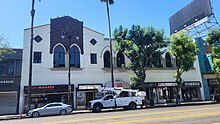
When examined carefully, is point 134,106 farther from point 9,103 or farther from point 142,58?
point 9,103

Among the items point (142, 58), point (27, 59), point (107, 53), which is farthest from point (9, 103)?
point (142, 58)

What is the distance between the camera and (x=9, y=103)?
23688 millimetres

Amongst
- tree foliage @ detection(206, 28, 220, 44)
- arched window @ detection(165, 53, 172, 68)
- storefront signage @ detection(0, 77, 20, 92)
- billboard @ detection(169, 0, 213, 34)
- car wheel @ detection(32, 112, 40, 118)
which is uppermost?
billboard @ detection(169, 0, 213, 34)

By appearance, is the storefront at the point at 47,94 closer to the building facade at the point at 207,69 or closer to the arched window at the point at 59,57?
the arched window at the point at 59,57

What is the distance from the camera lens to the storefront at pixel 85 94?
25.2 metres

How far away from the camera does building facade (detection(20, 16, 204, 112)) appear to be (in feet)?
80.0

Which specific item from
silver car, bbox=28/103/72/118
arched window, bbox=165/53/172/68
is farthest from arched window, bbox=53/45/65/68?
arched window, bbox=165/53/172/68

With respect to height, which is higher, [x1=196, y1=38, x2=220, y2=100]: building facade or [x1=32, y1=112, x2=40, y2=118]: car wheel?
[x1=196, y1=38, x2=220, y2=100]: building facade

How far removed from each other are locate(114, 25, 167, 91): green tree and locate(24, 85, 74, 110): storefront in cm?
859

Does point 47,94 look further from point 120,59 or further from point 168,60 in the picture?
point 168,60

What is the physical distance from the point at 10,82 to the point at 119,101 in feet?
44.2

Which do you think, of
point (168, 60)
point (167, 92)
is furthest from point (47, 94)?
point (168, 60)

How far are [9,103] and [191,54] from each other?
24.0 metres

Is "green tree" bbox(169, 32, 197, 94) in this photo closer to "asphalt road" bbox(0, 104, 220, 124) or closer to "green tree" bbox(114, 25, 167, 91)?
"green tree" bbox(114, 25, 167, 91)
